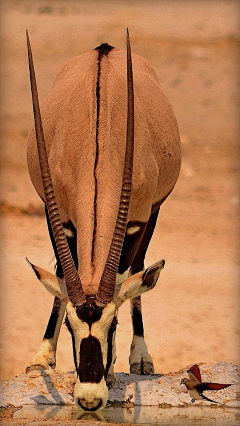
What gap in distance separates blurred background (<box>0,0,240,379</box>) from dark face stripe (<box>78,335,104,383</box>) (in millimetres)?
3043

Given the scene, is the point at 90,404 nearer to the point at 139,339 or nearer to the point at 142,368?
the point at 142,368

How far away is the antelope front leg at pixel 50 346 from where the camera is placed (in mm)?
8641

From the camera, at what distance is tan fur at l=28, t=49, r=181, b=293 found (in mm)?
7289

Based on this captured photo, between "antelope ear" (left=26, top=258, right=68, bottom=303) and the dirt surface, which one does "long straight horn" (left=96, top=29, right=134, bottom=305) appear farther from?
the dirt surface

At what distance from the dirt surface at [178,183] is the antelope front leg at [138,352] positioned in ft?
3.16

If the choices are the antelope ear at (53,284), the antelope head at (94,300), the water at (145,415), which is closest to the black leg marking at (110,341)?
the antelope head at (94,300)

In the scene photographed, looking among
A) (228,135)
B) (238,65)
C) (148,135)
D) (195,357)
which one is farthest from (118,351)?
(238,65)

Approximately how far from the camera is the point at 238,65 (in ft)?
106

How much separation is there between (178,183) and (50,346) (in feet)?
45.6

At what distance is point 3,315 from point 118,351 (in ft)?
6.04

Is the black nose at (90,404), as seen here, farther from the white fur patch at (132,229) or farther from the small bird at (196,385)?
the white fur patch at (132,229)

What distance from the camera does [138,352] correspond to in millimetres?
9016

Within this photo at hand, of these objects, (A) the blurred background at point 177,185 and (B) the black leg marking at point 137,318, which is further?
(A) the blurred background at point 177,185

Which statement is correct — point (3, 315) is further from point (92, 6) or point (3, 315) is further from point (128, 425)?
point (92, 6)
